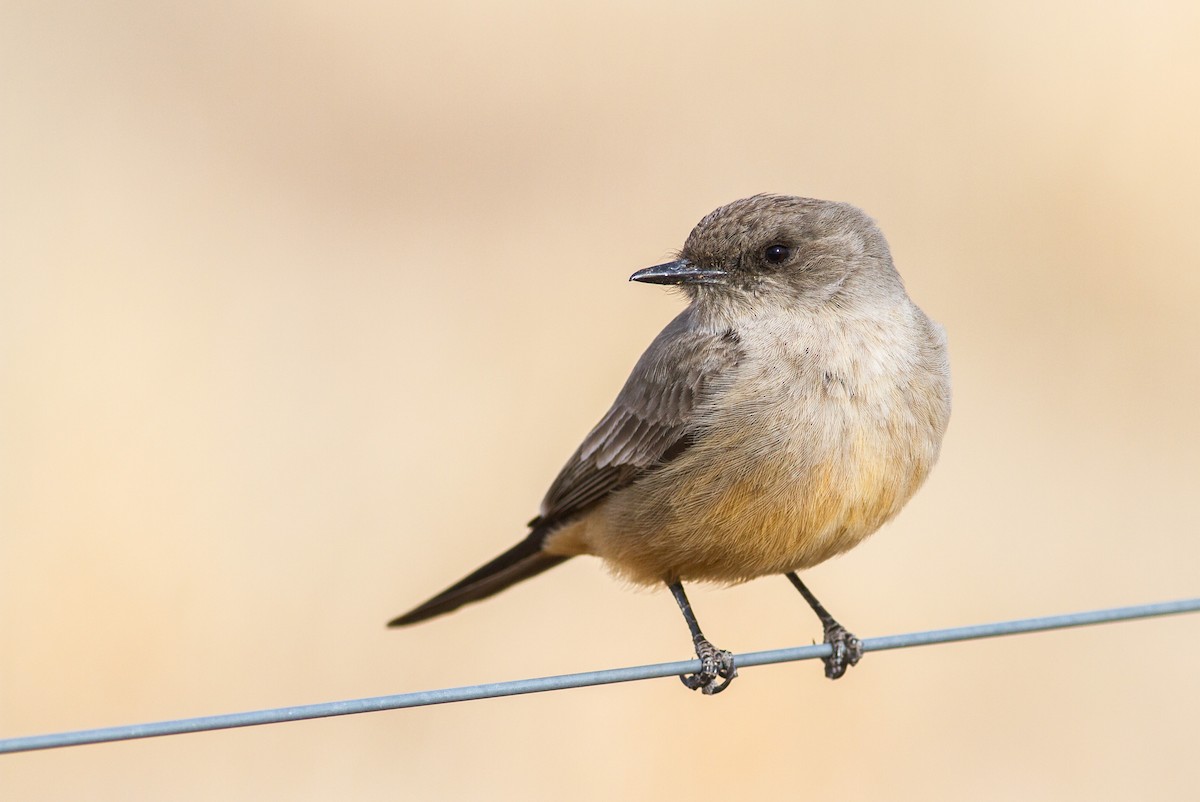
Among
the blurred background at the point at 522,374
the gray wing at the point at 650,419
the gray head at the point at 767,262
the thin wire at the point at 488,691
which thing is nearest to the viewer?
the thin wire at the point at 488,691

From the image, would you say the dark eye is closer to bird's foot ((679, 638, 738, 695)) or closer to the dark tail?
bird's foot ((679, 638, 738, 695))

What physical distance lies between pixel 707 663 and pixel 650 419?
0.94m

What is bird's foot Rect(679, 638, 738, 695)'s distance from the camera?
5.24 m

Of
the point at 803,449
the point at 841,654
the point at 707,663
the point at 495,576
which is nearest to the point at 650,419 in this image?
the point at 803,449

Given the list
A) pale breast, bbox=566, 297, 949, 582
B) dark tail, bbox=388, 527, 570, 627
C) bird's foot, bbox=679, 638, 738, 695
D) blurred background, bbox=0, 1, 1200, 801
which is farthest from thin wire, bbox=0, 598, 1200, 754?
blurred background, bbox=0, 1, 1200, 801

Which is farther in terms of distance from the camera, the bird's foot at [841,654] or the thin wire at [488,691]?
Result: the bird's foot at [841,654]

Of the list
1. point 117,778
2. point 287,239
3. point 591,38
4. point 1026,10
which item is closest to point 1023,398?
point 1026,10

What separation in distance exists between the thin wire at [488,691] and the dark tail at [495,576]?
1.81 m

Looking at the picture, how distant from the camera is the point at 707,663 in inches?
203

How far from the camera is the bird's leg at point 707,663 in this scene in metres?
5.25

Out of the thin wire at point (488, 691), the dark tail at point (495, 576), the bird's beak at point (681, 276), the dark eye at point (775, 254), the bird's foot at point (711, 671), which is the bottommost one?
the thin wire at point (488, 691)

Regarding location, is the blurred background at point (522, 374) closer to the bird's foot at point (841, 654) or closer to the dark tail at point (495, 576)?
the dark tail at point (495, 576)

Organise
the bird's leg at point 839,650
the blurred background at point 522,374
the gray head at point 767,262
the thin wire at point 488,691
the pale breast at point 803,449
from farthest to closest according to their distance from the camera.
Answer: the blurred background at point 522,374, the bird's leg at point 839,650, the gray head at point 767,262, the pale breast at point 803,449, the thin wire at point 488,691

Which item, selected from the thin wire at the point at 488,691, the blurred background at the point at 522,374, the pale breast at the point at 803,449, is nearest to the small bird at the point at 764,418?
the pale breast at the point at 803,449
